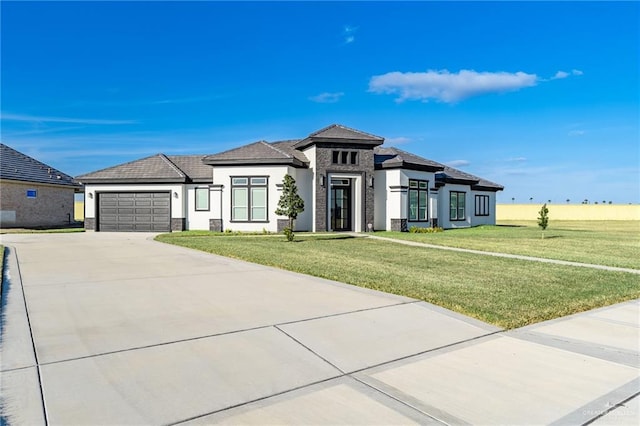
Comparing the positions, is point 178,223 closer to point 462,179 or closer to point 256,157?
point 256,157

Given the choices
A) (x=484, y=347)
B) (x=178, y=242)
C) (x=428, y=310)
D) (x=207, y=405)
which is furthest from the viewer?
(x=178, y=242)

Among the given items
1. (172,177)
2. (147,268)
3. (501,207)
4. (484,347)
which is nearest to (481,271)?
(484,347)

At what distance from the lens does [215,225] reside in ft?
72.3

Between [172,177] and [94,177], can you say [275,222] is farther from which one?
[94,177]

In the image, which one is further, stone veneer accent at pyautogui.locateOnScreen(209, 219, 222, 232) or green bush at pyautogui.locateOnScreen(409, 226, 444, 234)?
green bush at pyautogui.locateOnScreen(409, 226, 444, 234)

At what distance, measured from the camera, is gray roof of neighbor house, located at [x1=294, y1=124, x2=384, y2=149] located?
21.3 meters

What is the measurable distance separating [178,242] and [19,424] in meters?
13.2

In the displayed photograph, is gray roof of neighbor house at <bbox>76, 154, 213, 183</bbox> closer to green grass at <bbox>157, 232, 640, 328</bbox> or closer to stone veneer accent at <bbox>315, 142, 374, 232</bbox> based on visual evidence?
stone veneer accent at <bbox>315, 142, 374, 232</bbox>

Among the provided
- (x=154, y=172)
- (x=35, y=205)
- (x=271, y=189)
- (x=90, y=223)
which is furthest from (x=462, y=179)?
(x=35, y=205)

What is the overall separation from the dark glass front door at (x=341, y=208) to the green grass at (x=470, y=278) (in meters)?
8.62

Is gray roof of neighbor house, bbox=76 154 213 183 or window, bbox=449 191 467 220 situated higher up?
gray roof of neighbor house, bbox=76 154 213 183

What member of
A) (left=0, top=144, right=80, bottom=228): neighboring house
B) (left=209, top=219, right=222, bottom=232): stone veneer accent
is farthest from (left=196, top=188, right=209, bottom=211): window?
(left=0, top=144, right=80, bottom=228): neighboring house

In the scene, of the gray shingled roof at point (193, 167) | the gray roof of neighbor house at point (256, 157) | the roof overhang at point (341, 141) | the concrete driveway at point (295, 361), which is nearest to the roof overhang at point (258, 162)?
the gray roof of neighbor house at point (256, 157)

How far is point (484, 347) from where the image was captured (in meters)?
4.49
